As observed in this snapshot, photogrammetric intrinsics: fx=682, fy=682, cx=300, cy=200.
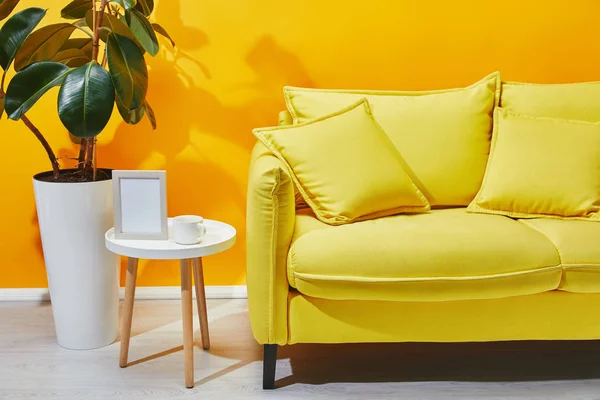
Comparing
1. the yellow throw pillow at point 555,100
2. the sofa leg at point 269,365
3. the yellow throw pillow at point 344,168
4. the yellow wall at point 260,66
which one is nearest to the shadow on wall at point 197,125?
the yellow wall at point 260,66

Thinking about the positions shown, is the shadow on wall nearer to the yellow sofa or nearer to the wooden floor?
the wooden floor

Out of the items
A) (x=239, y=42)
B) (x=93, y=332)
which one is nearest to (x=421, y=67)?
(x=239, y=42)

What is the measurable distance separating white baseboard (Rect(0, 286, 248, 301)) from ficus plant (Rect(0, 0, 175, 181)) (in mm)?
735

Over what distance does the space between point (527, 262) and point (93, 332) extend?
5.05 ft

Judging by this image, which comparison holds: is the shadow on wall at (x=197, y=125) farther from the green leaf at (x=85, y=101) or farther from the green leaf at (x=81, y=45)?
the green leaf at (x=85, y=101)

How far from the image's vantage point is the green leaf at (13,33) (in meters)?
2.28

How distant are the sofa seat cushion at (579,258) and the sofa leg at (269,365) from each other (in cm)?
94

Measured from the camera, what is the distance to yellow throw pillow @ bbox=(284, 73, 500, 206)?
2.58m

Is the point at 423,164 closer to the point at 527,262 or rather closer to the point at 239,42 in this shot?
the point at 527,262

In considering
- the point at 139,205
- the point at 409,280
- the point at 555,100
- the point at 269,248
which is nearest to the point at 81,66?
the point at 139,205

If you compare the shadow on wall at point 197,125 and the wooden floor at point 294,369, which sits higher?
the shadow on wall at point 197,125

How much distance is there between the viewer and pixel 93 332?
2498 millimetres

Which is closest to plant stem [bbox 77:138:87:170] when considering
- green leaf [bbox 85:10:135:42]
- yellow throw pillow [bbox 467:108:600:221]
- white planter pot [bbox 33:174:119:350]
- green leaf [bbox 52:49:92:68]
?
white planter pot [bbox 33:174:119:350]

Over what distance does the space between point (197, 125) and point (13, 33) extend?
35.0 inches
